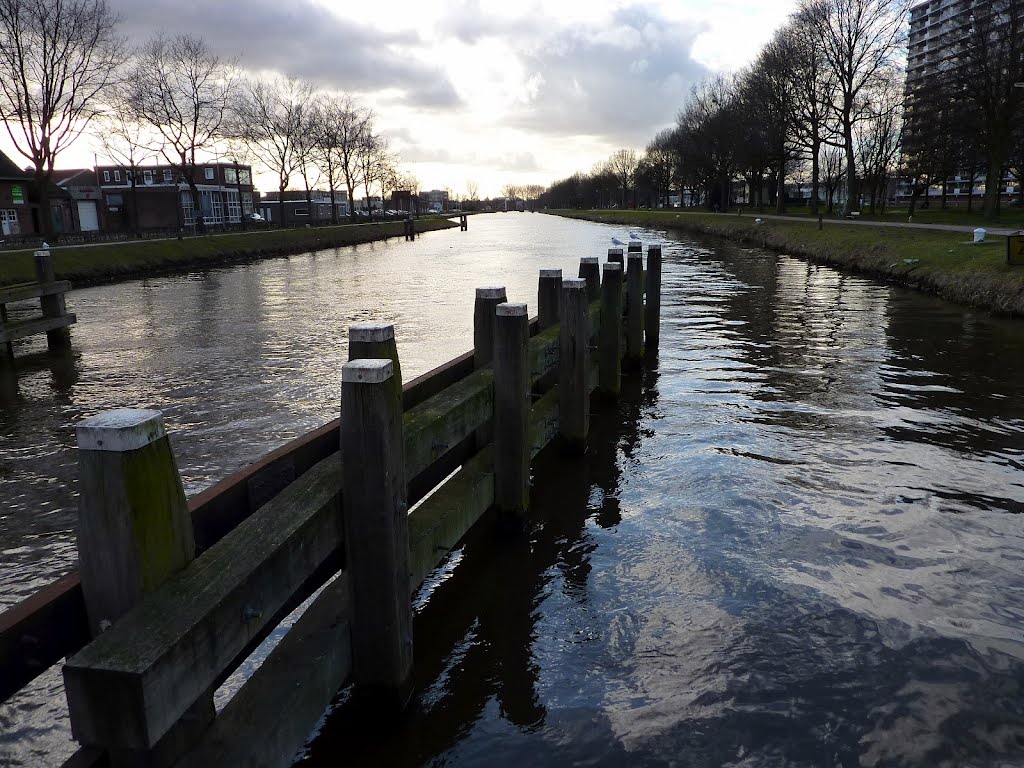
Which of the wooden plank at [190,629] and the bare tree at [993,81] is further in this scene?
the bare tree at [993,81]

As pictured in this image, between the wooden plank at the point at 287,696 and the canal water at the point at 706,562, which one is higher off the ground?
the wooden plank at the point at 287,696

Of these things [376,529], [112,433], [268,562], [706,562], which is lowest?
[706,562]

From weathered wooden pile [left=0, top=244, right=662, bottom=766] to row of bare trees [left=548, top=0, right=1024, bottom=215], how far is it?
126ft

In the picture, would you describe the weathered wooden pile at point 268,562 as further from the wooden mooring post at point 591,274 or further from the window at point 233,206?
the window at point 233,206

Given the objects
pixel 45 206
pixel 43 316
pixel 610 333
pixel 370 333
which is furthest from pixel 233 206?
pixel 370 333

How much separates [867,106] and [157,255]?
4522 centimetres

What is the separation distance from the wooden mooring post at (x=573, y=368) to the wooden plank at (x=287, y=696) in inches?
164

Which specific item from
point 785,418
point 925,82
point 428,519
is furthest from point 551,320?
point 925,82

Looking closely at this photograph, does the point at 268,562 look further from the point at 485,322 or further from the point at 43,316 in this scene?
the point at 43,316

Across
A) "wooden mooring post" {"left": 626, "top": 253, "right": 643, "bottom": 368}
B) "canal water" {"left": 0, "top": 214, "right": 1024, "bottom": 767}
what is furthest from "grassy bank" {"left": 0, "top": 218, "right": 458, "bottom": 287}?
"wooden mooring post" {"left": 626, "top": 253, "right": 643, "bottom": 368}

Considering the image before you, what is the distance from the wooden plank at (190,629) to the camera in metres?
2.11

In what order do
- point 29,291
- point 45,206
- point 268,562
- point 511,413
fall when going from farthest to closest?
point 45,206 < point 29,291 < point 511,413 < point 268,562

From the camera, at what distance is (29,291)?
13.4 metres

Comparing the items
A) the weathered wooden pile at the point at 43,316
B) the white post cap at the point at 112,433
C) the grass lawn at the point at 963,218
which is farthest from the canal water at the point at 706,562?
the grass lawn at the point at 963,218
